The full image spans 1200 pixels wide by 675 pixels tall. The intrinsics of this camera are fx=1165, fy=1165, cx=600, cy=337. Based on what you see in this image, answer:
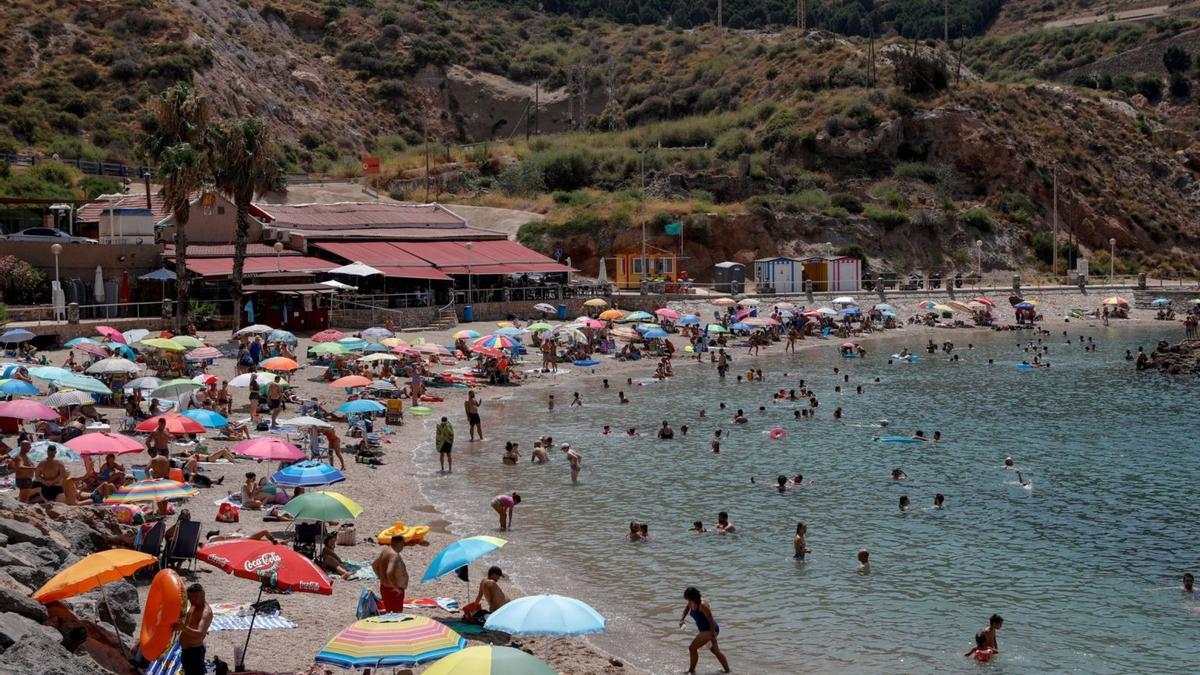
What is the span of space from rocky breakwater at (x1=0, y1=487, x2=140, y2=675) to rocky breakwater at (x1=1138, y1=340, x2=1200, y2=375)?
39314 millimetres

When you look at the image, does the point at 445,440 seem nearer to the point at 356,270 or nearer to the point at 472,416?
the point at 472,416

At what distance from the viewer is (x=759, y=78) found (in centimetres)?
9900

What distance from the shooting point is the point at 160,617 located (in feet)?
36.1

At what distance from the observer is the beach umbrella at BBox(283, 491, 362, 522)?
1628cm

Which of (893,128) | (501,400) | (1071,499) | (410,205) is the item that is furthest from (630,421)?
(893,128)

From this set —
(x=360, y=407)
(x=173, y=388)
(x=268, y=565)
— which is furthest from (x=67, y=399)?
(x=268, y=565)

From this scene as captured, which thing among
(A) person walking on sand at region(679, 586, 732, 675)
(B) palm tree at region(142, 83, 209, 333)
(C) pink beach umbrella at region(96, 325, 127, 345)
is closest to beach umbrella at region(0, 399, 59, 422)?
(C) pink beach umbrella at region(96, 325, 127, 345)

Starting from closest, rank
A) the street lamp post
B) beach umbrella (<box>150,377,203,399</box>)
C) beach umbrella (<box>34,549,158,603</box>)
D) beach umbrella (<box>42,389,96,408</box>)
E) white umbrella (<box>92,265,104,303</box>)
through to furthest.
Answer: beach umbrella (<box>34,549,158,603</box>), beach umbrella (<box>42,389,96,408</box>), beach umbrella (<box>150,377,203,399</box>), white umbrella (<box>92,265,104,303</box>), the street lamp post

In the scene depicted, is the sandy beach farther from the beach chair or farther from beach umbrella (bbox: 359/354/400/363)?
beach umbrella (bbox: 359/354/400/363)

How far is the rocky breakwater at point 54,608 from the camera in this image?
32.0 feet

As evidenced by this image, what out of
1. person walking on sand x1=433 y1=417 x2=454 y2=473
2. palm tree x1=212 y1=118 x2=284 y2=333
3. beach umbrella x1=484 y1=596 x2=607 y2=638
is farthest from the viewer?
palm tree x1=212 y1=118 x2=284 y2=333

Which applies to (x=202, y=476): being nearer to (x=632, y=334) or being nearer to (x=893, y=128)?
(x=632, y=334)

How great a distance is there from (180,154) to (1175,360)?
36.3 metres

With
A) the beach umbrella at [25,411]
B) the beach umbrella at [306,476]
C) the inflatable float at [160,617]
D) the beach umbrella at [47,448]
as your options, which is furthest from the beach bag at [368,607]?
the beach umbrella at [25,411]
